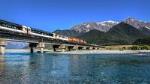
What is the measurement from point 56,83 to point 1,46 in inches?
2983

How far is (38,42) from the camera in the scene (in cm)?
15762

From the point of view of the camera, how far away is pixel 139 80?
1683 inches

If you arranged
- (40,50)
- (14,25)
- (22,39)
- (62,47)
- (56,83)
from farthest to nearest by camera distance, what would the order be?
1. (62,47)
2. (40,50)
3. (14,25)
4. (22,39)
5. (56,83)

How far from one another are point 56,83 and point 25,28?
4520 inches

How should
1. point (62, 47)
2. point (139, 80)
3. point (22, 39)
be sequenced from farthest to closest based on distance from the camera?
1. point (62, 47)
2. point (22, 39)
3. point (139, 80)

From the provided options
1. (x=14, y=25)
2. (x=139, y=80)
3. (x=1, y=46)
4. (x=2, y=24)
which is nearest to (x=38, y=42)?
(x=14, y=25)

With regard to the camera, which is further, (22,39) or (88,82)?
(22,39)

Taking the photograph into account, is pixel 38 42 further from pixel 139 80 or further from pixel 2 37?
pixel 139 80

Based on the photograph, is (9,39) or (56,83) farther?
(9,39)

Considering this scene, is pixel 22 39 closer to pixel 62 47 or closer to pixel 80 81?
pixel 62 47

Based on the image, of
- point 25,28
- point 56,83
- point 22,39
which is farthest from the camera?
point 25,28

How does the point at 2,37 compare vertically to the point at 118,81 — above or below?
above

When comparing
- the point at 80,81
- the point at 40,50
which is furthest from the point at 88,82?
the point at 40,50

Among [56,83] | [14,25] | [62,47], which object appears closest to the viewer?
[56,83]
